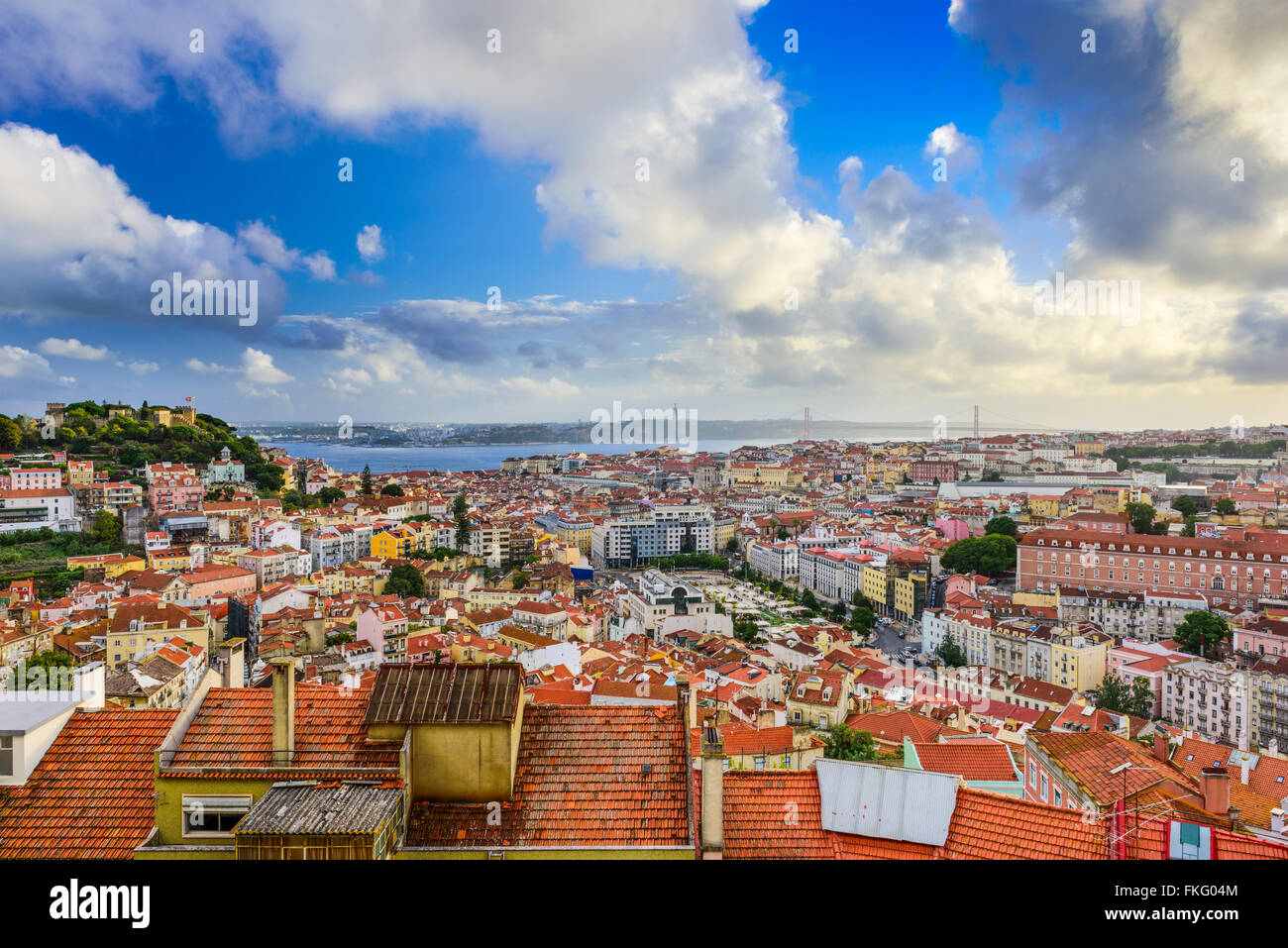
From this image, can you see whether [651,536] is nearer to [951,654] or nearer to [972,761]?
[951,654]

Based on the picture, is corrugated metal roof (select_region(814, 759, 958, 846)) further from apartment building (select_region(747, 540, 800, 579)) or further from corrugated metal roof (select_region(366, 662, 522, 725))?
apartment building (select_region(747, 540, 800, 579))

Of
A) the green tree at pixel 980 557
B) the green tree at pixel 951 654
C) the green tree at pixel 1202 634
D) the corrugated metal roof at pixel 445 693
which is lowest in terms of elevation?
the green tree at pixel 951 654

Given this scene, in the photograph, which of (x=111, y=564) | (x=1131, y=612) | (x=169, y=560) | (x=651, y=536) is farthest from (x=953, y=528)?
(x=111, y=564)

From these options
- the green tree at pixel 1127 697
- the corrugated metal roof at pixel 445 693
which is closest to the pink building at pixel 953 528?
the green tree at pixel 1127 697

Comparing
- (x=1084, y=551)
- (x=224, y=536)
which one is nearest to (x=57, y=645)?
(x=224, y=536)

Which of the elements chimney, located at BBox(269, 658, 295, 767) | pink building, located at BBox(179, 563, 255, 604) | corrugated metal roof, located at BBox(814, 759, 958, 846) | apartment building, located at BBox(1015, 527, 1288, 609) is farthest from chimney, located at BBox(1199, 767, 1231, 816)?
apartment building, located at BBox(1015, 527, 1288, 609)

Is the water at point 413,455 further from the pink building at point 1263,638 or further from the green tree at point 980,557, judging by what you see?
the pink building at point 1263,638
